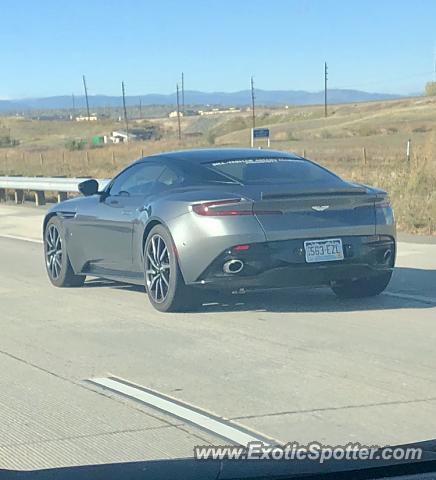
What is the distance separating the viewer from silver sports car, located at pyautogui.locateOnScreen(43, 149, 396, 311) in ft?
27.5

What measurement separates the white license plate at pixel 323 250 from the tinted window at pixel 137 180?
185cm

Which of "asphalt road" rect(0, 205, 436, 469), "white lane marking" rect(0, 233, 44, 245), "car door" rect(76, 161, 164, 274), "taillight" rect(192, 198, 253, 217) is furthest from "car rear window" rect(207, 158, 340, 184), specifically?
"white lane marking" rect(0, 233, 44, 245)

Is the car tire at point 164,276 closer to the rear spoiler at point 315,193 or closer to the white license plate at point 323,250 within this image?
the rear spoiler at point 315,193

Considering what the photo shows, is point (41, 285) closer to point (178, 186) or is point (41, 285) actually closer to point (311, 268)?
point (178, 186)

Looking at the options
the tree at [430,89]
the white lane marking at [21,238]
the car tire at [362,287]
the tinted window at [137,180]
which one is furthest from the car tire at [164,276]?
the tree at [430,89]

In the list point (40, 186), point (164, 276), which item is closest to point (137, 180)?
point (164, 276)

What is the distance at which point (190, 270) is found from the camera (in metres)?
8.53

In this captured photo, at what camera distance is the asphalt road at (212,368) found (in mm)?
5387

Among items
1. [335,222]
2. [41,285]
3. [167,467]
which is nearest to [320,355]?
[335,222]

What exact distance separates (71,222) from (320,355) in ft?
13.6

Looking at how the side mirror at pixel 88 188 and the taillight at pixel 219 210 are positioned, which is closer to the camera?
the taillight at pixel 219 210

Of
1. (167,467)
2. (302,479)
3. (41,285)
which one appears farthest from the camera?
(41,285)

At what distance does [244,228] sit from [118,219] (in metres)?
1.84

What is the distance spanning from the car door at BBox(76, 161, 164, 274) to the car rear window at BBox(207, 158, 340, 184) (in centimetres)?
81
